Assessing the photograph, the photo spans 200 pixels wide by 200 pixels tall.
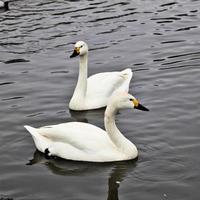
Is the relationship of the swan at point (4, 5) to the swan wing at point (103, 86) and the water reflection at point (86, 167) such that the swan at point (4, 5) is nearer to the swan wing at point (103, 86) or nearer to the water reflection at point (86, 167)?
the swan wing at point (103, 86)

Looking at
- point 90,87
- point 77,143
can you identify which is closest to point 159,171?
point 77,143

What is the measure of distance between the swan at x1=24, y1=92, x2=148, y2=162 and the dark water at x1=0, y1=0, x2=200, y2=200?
0.16 meters

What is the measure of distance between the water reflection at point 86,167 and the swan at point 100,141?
0.29 ft

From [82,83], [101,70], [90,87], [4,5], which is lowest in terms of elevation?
[101,70]

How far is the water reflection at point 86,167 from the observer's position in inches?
410

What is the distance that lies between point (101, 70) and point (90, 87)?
7.93ft

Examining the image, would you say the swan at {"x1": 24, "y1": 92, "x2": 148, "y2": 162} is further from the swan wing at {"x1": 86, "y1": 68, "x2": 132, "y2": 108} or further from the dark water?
the swan wing at {"x1": 86, "y1": 68, "x2": 132, "y2": 108}

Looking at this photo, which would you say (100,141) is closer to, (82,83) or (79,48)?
(82,83)

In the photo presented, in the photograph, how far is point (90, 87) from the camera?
14.3 metres

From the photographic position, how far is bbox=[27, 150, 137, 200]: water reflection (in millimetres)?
10406

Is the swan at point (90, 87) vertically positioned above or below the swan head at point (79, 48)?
below

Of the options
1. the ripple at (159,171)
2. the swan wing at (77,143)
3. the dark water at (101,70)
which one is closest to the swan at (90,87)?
the dark water at (101,70)

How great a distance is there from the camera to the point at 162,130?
1208cm

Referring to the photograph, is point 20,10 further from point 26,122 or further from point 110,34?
point 26,122
